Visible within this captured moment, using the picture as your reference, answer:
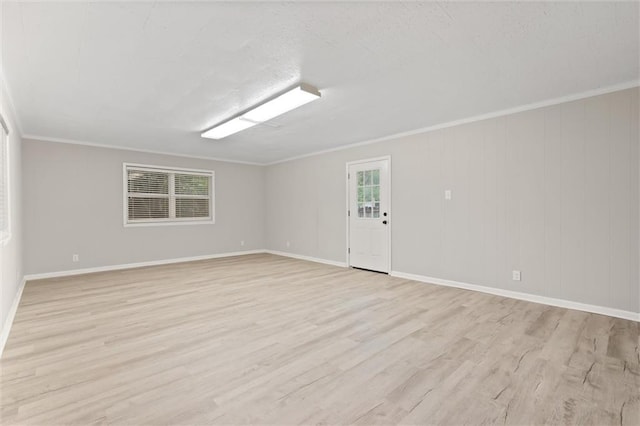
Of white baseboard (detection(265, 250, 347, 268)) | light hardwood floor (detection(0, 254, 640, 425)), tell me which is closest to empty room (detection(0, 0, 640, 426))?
light hardwood floor (detection(0, 254, 640, 425))

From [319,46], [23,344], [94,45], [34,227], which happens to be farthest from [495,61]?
[34,227]

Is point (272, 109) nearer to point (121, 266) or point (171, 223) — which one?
point (171, 223)

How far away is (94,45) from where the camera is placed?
221 cm

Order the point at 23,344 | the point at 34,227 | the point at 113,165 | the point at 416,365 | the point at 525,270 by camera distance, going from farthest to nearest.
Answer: the point at 113,165, the point at 34,227, the point at 525,270, the point at 23,344, the point at 416,365

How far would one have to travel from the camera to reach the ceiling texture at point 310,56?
1.88 m

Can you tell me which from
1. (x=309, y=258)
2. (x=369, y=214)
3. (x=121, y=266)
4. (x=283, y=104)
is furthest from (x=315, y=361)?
(x=121, y=266)

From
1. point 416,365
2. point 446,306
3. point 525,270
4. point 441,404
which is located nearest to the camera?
point 441,404

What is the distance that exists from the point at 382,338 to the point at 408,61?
242cm

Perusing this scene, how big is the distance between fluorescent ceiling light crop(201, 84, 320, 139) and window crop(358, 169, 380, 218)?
7.61ft

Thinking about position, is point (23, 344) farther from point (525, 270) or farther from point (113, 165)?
point (525, 270)

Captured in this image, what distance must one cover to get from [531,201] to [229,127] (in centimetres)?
413

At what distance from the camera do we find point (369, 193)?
5.46m

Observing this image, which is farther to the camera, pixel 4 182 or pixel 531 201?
pixel 531 201

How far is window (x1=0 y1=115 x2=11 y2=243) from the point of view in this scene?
2.89 metres
